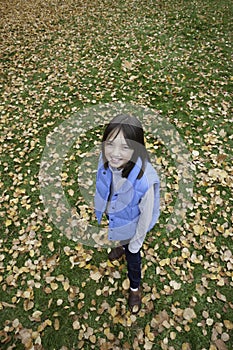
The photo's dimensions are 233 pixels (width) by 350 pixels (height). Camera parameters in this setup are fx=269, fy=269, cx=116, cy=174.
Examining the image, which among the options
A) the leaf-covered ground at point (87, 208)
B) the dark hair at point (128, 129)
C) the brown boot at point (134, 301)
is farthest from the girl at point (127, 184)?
the leaf-covered ground at point (87, 208)

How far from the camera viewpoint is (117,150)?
1.86 m

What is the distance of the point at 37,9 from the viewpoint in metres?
9.90

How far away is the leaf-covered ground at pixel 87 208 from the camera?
9.46 feet

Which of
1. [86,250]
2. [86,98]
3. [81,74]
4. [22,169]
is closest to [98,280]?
[86,250]

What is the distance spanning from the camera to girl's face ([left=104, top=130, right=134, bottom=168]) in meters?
1.82

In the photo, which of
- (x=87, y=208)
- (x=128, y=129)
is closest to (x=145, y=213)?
(x=128, y=129)

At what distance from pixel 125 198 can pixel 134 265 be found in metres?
0.80

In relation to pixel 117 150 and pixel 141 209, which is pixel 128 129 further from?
pixel 141 209

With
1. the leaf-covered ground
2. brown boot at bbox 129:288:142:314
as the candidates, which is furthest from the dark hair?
the leaf-covered ground

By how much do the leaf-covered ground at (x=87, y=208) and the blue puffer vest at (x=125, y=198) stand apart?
3.63ft

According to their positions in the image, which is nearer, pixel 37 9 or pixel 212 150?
pixel 212 150

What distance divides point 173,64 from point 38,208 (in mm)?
5004

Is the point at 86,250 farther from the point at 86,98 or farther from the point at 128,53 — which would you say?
the point at 128,53

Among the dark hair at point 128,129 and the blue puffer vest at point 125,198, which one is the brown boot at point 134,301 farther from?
the dark hair at point 128,129
